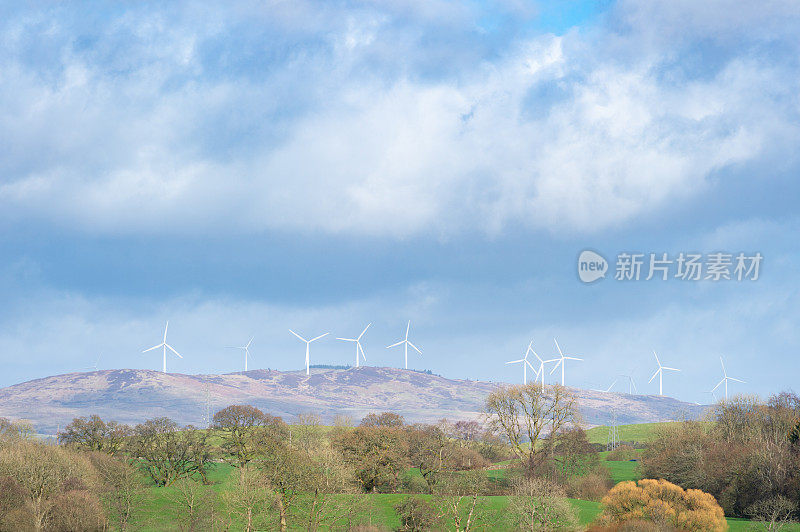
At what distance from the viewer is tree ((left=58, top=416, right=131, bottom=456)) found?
129125mm

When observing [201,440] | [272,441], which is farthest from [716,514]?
[201,440]

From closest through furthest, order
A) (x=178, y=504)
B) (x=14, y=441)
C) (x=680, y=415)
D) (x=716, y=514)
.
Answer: (x=716, y=514) → (x=178, y=504) → (x=14, y=441) → (x=680, y=415)

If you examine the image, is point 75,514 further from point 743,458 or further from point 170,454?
point 743,458

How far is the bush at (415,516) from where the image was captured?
86.5 metres

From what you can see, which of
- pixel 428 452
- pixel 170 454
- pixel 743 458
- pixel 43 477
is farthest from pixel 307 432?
pixel 743 458

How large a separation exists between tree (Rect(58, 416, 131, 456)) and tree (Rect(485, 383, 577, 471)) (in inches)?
2645

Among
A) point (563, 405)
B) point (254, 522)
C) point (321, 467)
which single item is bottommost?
point (254, 522)

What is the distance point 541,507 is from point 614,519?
8262 millimetres

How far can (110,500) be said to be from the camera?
Result: 307 feet

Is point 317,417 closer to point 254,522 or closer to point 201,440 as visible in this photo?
point 201,440

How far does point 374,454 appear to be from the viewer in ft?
378

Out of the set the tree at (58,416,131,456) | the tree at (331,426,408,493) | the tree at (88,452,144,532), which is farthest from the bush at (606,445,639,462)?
the tree at (88,452,144,532)

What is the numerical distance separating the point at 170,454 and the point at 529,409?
60603mm

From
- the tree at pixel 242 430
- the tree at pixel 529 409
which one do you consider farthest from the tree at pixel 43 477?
the tree at pixel 529 409
